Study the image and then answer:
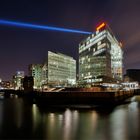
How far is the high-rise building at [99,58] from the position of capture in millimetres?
154250

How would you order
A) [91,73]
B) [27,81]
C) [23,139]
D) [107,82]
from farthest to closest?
[91,73] → [107,82] → [27,81] → [23,139]

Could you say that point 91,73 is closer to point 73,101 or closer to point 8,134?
point 73,101

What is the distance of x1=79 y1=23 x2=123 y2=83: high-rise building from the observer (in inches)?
6073

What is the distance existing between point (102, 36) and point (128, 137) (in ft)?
444

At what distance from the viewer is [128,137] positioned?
24.0 m

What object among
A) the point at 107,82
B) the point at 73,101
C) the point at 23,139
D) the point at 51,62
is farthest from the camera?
the point at 51,62

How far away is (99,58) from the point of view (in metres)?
156

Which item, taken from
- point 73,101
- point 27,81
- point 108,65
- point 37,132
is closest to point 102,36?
point 108,65

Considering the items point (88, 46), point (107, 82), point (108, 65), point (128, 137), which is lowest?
point (128, 137)

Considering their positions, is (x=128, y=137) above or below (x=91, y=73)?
below

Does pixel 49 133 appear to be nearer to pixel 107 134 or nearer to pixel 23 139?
pixel 23 139

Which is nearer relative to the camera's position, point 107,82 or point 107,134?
point 107,134

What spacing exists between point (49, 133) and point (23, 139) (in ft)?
11.4

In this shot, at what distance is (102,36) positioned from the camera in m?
156
